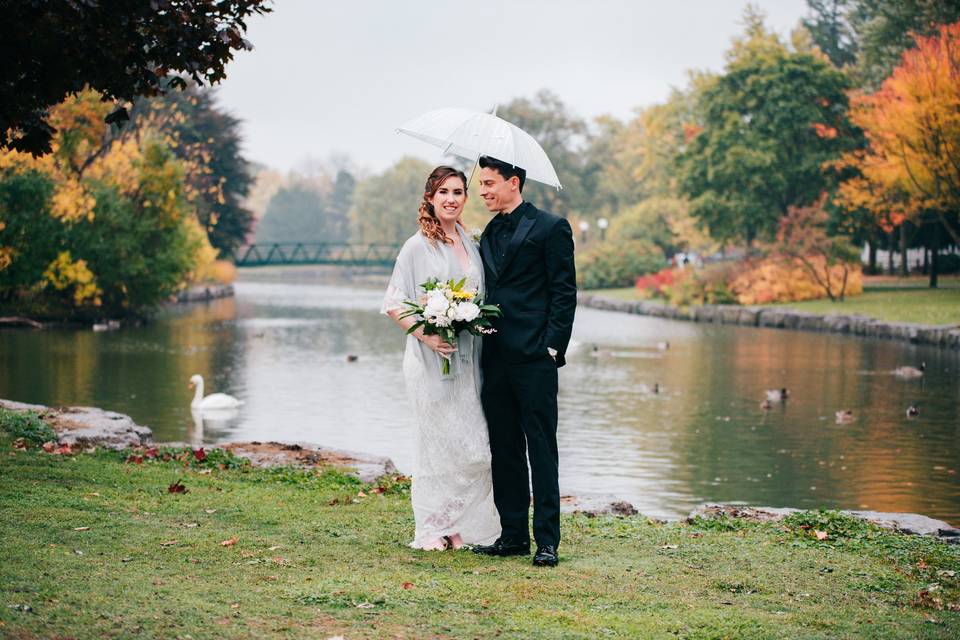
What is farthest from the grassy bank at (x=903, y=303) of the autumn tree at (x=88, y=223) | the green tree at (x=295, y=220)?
the green tree at (x=295, y=220)

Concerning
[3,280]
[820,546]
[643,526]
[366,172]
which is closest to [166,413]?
[643,526]

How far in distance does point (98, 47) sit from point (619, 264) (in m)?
53.2

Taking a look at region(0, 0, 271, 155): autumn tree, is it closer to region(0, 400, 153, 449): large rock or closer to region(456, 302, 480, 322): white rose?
region(456, 302, 480, 322): white rose

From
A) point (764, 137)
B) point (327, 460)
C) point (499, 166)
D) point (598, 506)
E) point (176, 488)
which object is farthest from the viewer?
point (764, 137)

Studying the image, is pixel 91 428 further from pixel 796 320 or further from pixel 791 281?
pixel 791 281

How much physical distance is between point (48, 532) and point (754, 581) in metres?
3.82

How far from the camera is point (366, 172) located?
174375 millimetres

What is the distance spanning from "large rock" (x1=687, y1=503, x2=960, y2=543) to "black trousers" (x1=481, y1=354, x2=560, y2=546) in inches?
94.6

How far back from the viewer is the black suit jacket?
6.37 meters

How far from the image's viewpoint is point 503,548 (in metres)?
6.62

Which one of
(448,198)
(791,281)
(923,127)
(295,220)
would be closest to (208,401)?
(448,198)

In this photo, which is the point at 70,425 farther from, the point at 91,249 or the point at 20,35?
the point at 91,249

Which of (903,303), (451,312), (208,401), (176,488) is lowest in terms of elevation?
(208,401)

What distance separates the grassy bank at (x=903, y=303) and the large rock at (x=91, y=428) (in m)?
25.0
